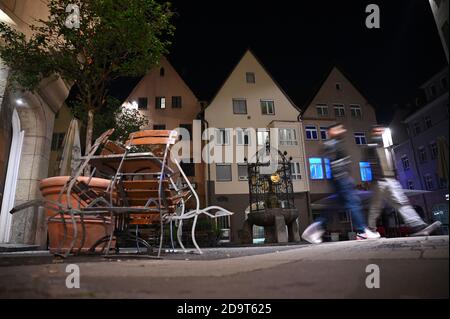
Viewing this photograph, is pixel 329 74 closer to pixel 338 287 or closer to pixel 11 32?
pixel 11 32

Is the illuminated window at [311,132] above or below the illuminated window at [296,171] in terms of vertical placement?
above

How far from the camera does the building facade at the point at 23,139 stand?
25.1ft

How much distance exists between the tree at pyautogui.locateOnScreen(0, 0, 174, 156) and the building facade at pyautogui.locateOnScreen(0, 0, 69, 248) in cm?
44

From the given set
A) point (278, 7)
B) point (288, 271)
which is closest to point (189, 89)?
point (278, 7)

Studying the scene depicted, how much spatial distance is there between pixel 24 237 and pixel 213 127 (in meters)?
16.4

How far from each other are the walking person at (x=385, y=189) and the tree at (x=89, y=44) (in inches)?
262

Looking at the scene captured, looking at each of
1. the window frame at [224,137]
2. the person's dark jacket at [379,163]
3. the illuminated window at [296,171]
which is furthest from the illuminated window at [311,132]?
the person's dark jacket at [379,163]

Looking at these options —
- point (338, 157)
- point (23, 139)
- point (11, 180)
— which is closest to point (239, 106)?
point (23, 139)

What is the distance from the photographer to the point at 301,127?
79.0ft

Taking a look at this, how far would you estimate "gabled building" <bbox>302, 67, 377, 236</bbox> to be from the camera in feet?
76.4

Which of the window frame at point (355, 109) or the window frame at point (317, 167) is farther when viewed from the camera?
the window frame at point (355, 109)

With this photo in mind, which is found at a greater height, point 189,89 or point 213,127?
point 189,89

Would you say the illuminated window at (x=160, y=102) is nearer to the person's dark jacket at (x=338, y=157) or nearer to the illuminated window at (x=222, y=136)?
the illuminated window at (x=222, y=136)

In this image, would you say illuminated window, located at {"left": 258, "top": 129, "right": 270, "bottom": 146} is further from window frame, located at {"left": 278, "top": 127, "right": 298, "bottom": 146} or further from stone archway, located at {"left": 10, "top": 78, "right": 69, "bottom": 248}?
stone archway, located at {"left": 10, "top": 78, "right": 69, "bottom": 248}
